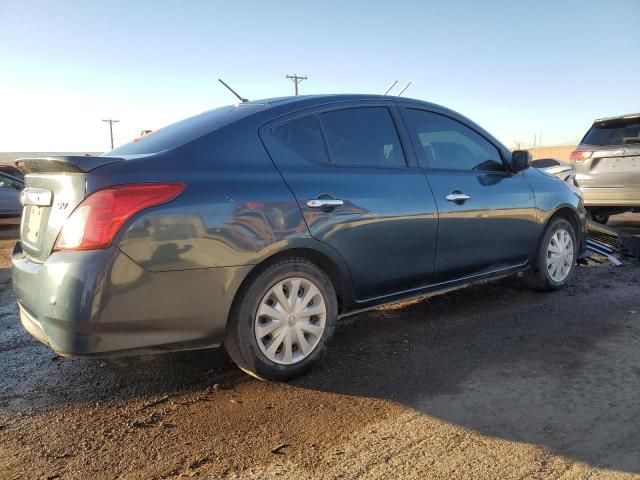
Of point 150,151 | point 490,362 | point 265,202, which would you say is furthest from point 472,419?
point 150,151

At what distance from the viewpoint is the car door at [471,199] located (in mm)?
3895

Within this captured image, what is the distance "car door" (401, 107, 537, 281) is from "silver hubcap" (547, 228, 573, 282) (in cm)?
31

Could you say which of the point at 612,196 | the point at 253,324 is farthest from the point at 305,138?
the point at 612,196

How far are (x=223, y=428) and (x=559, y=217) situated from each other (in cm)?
375

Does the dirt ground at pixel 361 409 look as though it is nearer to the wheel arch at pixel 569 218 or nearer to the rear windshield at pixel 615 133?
the wheel arch at pixel 569 218

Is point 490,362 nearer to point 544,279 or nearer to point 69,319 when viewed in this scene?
point 544,279

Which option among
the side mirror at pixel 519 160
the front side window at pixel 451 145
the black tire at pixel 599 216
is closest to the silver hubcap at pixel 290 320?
the front side window at pixel 451 145

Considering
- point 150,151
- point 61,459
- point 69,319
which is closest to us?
point 61,459

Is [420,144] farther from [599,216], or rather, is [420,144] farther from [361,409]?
[599,216]

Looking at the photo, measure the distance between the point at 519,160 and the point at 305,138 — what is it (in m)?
2.16

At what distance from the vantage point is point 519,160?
4523mm

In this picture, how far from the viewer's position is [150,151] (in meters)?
2.90

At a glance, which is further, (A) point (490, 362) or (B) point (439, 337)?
(B) point (439, 337)

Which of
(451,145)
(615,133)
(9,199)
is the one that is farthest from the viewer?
(9,199)
